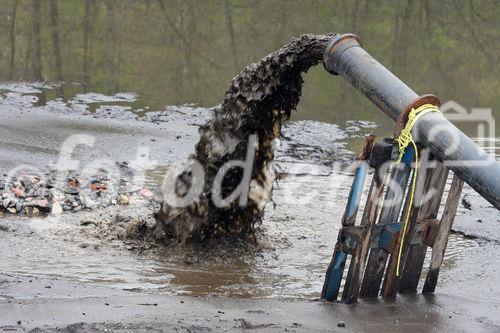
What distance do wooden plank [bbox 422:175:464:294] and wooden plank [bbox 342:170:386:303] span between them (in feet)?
1.92

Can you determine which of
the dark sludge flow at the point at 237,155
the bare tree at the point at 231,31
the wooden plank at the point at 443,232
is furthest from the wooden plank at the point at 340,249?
the bare tree at the point at 231,31

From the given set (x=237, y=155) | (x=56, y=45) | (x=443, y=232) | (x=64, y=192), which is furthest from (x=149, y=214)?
(x=56, y=45)

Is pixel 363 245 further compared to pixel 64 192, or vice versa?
pixel 64 192

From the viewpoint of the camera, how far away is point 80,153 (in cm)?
1020

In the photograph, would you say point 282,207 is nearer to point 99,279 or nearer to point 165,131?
point 99,279

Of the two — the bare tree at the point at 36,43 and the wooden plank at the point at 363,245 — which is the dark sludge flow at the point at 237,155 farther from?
the bare tree at the point at 36,43

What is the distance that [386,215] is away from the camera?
5.51 m

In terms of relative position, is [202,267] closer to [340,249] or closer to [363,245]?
[340,249]

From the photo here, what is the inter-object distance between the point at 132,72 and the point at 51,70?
1471mm

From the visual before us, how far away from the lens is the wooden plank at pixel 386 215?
5.39m

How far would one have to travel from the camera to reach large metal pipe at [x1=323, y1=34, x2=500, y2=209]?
4.95 m

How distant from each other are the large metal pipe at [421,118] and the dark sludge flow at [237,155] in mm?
587

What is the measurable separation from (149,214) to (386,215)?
3030 millimetres

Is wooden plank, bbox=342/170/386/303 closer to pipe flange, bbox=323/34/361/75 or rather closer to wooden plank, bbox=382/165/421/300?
wooden plank, bbox=382/165/421/300
